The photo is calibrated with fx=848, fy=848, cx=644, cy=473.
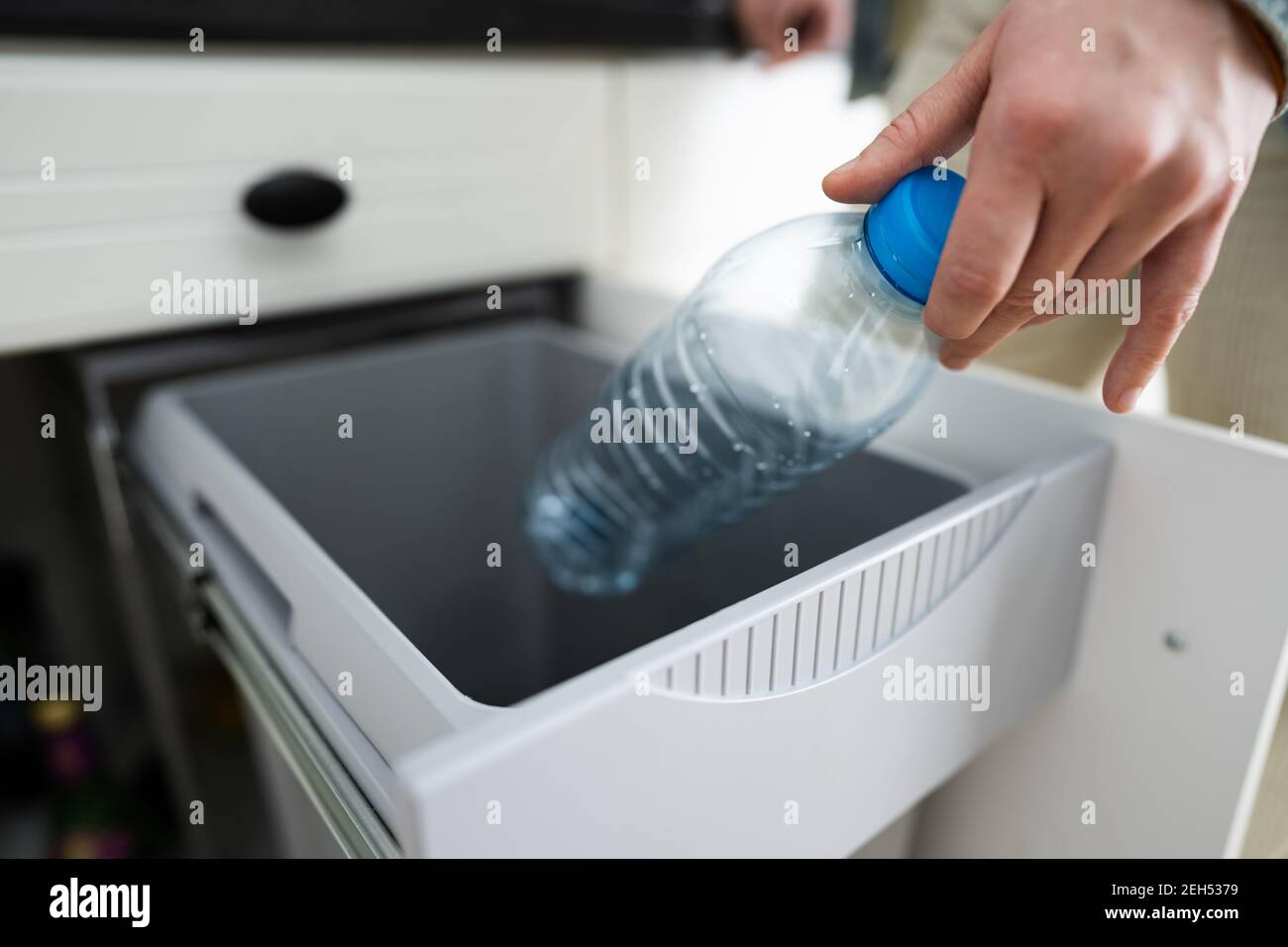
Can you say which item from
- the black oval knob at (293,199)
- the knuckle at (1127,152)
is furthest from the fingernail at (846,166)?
the black oval knob at (293,199)

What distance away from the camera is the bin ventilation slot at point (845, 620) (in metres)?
0.35

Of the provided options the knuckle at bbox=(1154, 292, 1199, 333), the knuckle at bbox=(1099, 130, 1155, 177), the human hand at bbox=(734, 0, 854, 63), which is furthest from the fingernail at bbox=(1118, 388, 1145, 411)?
the human hand at bbox=(734, 0, 854, 63)

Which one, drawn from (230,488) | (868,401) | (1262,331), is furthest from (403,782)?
(1262,331)

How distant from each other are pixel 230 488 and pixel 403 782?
32cm

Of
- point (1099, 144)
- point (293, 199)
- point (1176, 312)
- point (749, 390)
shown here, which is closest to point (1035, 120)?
point (1099, 144)

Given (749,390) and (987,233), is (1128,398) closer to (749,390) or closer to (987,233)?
(987,233)

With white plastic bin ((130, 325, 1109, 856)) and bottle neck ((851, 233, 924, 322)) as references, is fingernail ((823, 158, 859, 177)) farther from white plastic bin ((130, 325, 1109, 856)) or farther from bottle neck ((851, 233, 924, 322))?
white plastic bin ((130, 325, 1109, 856))

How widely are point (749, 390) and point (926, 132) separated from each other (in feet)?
1.16

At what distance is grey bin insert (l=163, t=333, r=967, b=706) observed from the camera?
692mm

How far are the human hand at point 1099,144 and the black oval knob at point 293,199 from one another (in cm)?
52

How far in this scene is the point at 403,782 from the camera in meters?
0.28

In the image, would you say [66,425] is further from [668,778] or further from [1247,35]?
[1247,35]

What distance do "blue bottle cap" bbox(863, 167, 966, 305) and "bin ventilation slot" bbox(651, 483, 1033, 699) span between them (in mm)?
128

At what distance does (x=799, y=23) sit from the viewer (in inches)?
34.6
